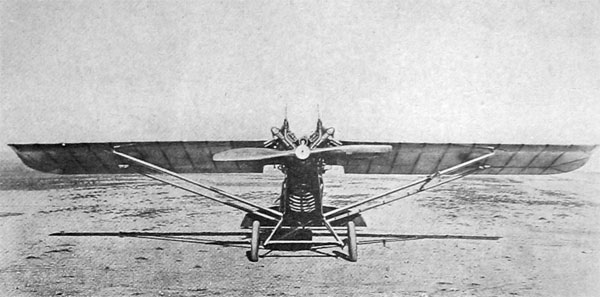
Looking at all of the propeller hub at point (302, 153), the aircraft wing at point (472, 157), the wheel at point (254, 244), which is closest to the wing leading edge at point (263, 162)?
the aircraft wing at point (472, 157)

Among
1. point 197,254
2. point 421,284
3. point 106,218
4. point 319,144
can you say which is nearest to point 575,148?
point 421,284

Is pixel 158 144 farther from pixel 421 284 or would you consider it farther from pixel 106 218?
pixel 106 218

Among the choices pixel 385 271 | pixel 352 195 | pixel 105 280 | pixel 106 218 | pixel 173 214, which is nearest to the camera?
pixel 105 280

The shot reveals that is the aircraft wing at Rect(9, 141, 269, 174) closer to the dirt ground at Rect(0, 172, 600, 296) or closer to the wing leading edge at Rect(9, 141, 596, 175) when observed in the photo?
the wing leading edge at Rect(9, 141, 596, 175)

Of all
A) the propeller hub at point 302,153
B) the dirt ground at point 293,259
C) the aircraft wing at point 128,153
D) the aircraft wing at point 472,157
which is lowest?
the dirt ground at point 293,259

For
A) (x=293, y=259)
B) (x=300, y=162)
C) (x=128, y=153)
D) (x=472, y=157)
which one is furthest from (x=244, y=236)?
(x=472, y=157)

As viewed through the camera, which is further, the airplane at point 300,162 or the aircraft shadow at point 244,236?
the aircraft shadow at point 244,236

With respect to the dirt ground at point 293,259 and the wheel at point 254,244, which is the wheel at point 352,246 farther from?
the wheel at point 254,244

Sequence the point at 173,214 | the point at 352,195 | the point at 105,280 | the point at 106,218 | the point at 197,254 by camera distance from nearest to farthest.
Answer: the point at 105,280 < the point at 197,254 < the point at 106,218 < the point at 173,214 < the point at 352,195
